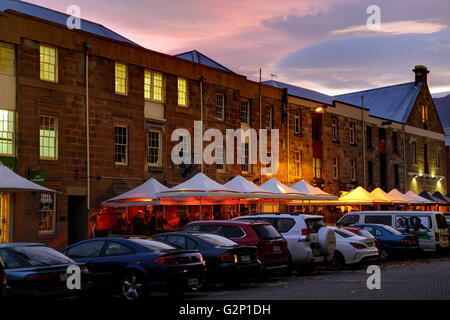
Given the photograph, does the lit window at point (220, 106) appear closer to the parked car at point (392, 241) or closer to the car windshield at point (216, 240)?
the parked car at point (392, 241)

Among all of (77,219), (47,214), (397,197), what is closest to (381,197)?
(397,197)

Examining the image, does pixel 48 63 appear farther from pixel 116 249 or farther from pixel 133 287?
pixel 133 287

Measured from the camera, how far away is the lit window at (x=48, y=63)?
28.6 metres

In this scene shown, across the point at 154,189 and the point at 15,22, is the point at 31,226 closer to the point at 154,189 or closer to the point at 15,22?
the point at 154,189

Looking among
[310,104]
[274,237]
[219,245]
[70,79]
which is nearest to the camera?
[219,245]

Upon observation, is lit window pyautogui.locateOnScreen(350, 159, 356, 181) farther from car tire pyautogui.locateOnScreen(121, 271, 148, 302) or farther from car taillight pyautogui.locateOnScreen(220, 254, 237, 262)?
car tire pyautogui.locateOnScreen(121, 271, 148, 302)

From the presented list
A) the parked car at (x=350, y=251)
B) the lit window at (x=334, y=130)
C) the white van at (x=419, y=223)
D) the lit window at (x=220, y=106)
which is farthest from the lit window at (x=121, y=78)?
the lit window at (x=334, y=130)

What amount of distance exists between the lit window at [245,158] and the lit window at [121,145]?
8905mm

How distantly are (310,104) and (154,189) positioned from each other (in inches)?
778

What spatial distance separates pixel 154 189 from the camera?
2969cm

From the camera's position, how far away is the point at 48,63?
94.6ft

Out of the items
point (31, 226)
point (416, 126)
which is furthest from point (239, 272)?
point (416, 126)

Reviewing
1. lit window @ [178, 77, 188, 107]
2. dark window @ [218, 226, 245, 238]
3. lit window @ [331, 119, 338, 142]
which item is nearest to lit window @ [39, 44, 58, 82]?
→ lit window @ [178, 77, 188, 107]

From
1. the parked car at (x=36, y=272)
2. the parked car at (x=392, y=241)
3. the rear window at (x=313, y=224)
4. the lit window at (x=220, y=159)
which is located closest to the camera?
the parked car at (x=36, y=272)
